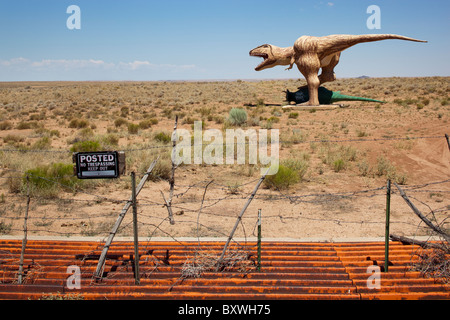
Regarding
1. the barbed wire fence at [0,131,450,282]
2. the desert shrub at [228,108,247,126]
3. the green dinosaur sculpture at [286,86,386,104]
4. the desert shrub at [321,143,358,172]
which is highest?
the green dinosaur sculpture at [286,86,386,104]

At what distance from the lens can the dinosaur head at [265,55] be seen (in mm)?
21859

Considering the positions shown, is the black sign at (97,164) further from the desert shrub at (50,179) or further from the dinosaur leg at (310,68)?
the dinosaur leg at (310,68)

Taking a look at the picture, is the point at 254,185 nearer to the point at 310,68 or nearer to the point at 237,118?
the point at 237,118

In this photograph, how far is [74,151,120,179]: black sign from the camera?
4.70 metres

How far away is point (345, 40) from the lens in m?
20.4

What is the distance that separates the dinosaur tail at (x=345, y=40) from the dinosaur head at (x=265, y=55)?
110 inches

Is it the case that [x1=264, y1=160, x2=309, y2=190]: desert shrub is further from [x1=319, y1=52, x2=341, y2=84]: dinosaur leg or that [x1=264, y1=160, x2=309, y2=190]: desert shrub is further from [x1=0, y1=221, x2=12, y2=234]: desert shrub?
[x1=319, y1=52, x2=341, y2=84]: dinosaur leg

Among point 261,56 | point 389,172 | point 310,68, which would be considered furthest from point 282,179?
point 261,56

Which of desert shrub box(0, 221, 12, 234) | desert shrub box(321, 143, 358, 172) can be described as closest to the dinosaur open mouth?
desert shrub box(321, 143, 358, 172)

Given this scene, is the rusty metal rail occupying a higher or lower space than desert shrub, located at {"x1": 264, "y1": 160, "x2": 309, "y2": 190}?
lower

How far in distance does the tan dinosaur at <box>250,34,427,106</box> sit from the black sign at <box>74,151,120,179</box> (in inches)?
708

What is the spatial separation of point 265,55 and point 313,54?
2.72 meters
